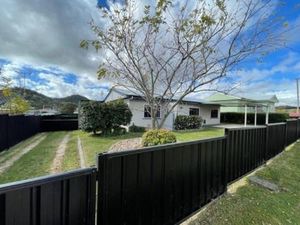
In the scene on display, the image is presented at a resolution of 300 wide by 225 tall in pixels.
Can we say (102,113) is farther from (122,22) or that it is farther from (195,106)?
(195,106)

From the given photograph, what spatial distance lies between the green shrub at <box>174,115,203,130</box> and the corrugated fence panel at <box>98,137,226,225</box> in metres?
15.0

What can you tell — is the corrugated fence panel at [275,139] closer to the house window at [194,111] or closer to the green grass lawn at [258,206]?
the green grass lawn at [258,206]

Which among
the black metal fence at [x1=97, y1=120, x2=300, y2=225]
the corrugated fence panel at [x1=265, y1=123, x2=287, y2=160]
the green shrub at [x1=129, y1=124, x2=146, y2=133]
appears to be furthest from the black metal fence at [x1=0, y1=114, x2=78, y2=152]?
the corrugated fence panel at [x1=265, y1=123, x2=287, y2=160]

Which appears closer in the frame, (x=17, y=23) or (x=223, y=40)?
(x=223, y=40)

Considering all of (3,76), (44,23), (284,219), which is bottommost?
(284,219)

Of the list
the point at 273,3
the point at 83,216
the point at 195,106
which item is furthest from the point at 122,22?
the point at 195,106

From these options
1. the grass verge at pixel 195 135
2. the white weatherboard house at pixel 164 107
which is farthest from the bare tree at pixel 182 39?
the grass verge at pixel 195 135

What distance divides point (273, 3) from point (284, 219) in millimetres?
5471

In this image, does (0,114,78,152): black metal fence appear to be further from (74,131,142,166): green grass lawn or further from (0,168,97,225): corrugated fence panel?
(0,168,97,225): corrugated fence panel

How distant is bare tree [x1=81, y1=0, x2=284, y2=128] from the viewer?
21.4 ft

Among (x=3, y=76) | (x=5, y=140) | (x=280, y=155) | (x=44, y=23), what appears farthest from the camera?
(x=3, y=76)

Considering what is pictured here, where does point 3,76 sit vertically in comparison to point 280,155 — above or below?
above

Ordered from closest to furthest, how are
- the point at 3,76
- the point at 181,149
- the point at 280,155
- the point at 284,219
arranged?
the point at 181,149 < the point at 284,219 < the point at 280,155 < the point at 3,76

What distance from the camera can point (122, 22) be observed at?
7.11 metres
